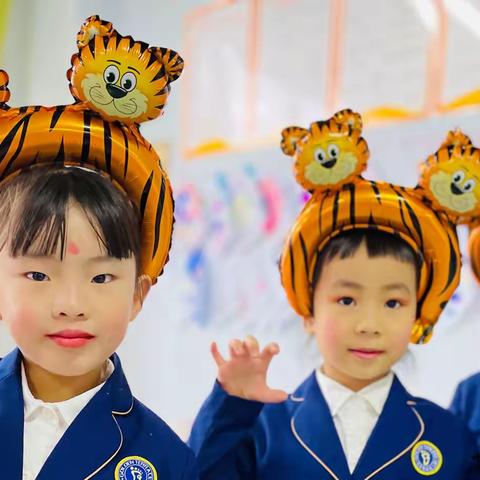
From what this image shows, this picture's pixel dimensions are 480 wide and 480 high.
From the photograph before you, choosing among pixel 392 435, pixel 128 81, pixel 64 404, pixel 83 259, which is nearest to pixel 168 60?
pixel 128 81

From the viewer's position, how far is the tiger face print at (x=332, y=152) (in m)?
1.43

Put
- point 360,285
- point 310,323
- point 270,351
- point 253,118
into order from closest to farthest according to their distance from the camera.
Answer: point 270,351, point 360,285, point 310,323, point 253,118

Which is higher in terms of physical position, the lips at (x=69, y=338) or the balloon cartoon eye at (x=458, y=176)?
the balloon cartoon eye at (x=458, y=176)

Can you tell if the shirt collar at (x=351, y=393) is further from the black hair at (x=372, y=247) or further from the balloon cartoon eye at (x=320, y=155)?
the balloon cartoon eye at (x=320, y=155)

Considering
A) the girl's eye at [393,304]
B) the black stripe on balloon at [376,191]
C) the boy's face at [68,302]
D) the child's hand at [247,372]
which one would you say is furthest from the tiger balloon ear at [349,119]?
the boy's face at [68,302]

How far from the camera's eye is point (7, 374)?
3.79 ft

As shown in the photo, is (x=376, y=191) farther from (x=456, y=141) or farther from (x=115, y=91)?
(x=115, y=91)

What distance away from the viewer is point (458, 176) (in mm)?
1434

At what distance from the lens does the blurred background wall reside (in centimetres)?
229

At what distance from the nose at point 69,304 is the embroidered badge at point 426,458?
0.68m

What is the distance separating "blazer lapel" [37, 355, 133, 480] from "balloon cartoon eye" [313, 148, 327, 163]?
0.57 m

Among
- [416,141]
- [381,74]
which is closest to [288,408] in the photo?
[416,141]

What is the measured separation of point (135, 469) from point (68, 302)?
0.89ft

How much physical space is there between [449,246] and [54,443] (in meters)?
0.80
